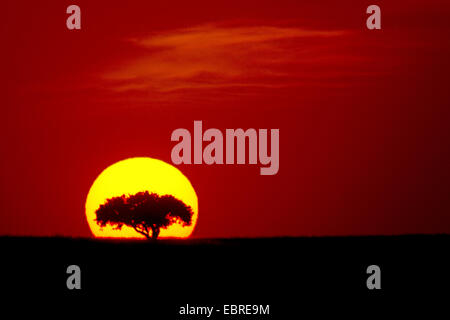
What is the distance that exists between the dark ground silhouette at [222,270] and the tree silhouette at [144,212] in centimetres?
1134

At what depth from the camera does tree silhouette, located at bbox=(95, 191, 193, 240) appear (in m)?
48.7

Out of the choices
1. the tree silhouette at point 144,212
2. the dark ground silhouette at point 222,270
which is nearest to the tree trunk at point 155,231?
the tree silhouette at point 144,212

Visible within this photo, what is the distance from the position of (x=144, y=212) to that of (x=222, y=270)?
703 inches

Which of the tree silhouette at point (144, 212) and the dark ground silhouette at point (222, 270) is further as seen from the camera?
the tree silhouette at point (144, 212)

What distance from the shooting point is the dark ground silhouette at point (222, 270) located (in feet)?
92.6

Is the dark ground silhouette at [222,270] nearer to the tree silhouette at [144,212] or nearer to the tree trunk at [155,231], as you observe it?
the tree silhouette at [144,212]

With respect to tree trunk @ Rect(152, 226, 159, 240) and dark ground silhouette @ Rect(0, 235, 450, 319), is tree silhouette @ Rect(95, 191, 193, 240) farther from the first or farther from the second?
dark ground silhouette @ Rect(0, 235, 450, 319)

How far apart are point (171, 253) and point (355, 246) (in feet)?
25.6

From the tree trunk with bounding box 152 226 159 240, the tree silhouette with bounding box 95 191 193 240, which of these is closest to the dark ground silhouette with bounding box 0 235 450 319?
the tree silhouette with bounding box 95 191 193 240

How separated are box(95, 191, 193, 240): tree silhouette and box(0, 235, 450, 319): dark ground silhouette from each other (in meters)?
11.3

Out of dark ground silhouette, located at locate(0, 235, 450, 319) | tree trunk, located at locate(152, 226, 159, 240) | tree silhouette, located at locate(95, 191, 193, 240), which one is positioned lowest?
dark ground silhouette, located at locate(0, 235, 450, 319)
